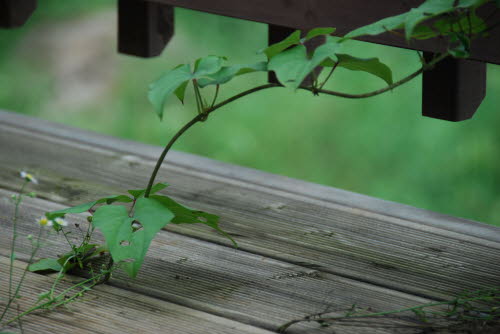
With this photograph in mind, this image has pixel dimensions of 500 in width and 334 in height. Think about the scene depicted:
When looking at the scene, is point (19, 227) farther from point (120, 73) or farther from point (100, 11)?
point (100, 11)

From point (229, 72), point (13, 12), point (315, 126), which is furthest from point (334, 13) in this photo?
point (315, 126)

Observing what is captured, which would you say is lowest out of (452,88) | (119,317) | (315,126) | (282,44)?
(315,126)

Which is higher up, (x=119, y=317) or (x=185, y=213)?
(x=185, y=213)

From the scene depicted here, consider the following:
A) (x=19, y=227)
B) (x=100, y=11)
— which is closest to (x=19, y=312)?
(x=19, y=227)

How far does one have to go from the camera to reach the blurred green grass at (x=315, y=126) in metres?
3.62

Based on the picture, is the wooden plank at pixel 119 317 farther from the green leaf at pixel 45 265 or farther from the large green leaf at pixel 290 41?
the large green leaf at pixel 290 41

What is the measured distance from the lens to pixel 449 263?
153cm

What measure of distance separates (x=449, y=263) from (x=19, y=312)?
81cm

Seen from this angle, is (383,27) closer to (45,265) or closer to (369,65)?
(369,65)

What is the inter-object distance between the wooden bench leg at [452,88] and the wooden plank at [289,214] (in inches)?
9.2

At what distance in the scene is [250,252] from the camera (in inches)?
61.9

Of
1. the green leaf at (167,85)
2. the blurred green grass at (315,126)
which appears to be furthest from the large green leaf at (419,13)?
the blurred green grass at (315,126)

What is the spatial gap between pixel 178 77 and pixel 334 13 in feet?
1.79

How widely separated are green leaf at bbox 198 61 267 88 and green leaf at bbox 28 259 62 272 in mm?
465
